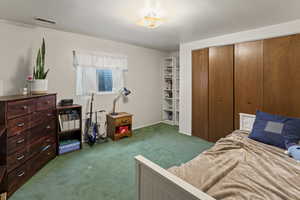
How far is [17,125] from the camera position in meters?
1.93

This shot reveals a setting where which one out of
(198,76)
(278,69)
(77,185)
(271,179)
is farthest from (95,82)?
(278,69)

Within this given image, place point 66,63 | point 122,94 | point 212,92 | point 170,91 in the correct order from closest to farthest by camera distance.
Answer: point 66,63 → point 212,92 → point 122,94 → point 170,91

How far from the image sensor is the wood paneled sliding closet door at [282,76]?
247 cm

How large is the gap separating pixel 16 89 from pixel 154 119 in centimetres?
356

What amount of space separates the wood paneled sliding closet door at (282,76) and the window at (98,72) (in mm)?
3148

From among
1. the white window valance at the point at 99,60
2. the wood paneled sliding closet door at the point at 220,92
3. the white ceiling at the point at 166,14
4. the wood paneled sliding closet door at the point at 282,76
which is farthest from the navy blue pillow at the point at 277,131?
the white window valance at the point at 99,60

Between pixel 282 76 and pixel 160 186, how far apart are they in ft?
9.59

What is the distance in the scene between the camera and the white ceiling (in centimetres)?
195

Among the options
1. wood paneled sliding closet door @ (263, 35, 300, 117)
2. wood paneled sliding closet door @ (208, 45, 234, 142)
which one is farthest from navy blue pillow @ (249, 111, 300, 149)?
wood paneled sliding closet door @ (208, 45, 234, 142)

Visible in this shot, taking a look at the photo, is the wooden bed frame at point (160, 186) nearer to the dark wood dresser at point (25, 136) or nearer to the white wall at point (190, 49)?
the dark wood dresser at point (25, 136)

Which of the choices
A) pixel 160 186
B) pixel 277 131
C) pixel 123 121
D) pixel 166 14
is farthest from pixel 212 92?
pixel 160 186

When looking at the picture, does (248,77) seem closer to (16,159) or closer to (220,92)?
(220,92)

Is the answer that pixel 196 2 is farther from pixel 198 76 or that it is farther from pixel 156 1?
pixel 198 76

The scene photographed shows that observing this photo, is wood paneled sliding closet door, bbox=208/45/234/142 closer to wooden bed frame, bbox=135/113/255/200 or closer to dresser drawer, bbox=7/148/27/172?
wooden bed frame, bbox=135/113/255/200
